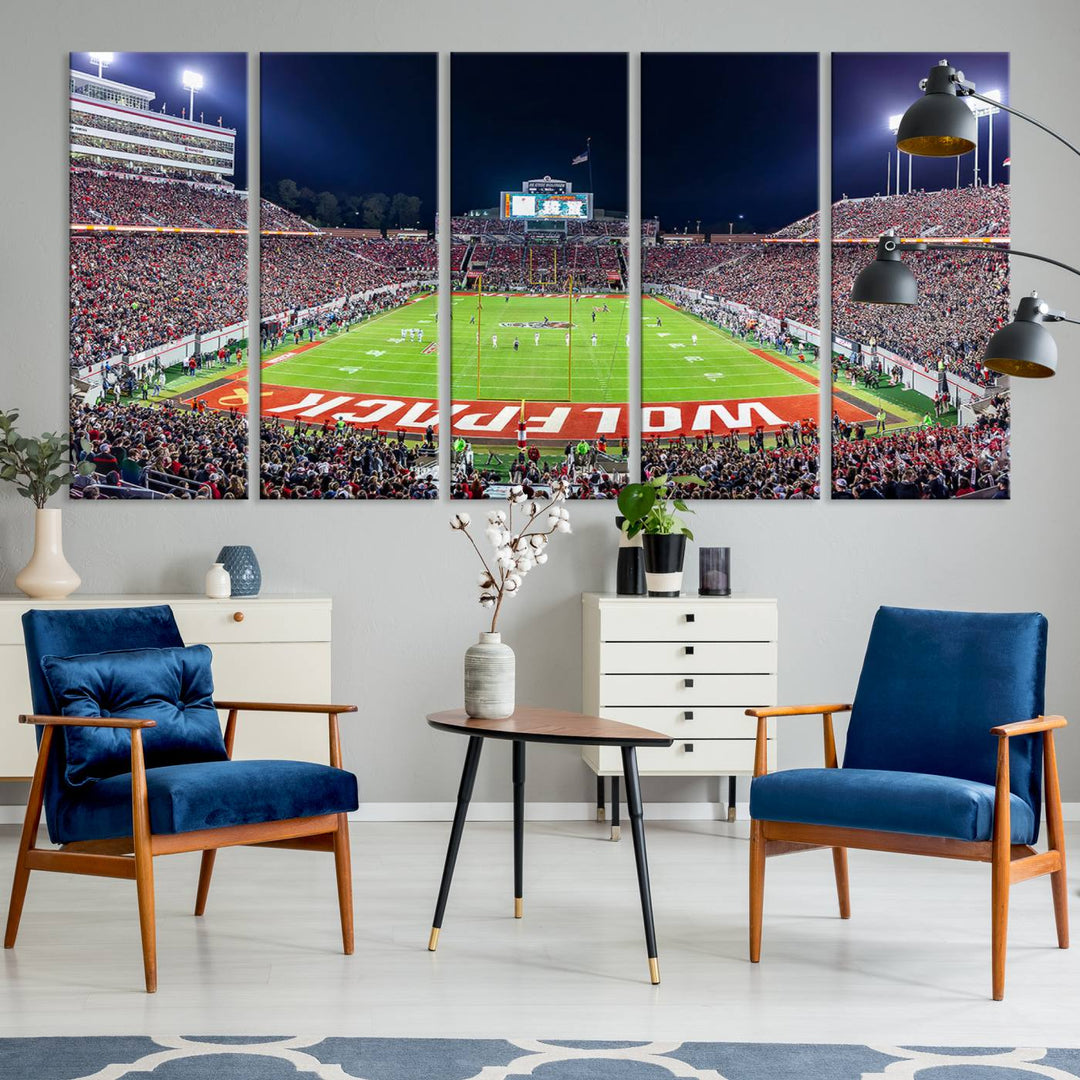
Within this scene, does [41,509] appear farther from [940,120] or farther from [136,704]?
[940,120]

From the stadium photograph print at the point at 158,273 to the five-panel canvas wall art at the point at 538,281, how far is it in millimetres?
12

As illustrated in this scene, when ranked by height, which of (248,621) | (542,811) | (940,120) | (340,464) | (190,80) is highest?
(190,80)

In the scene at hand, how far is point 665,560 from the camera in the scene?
4812 mm

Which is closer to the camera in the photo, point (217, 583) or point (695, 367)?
point (217, 583)

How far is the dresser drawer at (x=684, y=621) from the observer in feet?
15.3

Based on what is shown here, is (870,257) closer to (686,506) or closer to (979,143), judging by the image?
(979,143)

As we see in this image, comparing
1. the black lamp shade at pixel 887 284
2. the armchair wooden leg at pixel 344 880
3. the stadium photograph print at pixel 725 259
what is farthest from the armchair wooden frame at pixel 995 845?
the stadium photograph print at pixel 725 259

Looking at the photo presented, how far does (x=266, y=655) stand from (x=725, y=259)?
97.5 inches

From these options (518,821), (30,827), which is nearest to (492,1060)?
(518,821)

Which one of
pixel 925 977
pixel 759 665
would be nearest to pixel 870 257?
pixel 759 665

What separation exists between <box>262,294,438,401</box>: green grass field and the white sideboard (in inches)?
38.5

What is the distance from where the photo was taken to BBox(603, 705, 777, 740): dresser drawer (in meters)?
4.66

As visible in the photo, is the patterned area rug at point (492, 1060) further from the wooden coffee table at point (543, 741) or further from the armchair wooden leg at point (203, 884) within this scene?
the armchair wooden leg at point (203, 884)

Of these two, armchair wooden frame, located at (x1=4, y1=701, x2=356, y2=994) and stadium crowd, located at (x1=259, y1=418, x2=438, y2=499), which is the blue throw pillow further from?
stadium crowd, located at (x1=259, y1=418, x2=438, y2=499)
